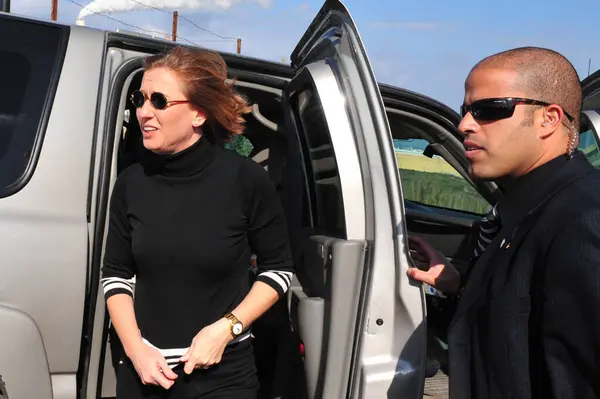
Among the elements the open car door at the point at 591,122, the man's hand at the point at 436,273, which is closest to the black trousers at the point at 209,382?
the man's hand at the point at 436,273

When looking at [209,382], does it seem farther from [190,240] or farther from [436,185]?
[436,185]

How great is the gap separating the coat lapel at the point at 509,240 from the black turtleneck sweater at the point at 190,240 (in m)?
0.61

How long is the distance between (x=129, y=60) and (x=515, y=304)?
163 cm

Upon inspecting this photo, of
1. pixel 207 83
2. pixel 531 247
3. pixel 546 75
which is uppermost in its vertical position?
pixel 207 83

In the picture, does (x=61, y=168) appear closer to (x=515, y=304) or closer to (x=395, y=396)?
(x=395, y=396)

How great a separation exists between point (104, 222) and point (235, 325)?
67cm

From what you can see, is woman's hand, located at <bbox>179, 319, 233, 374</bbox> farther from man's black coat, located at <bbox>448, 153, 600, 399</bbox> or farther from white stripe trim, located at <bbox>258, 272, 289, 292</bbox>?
man's black coat, located at <bbox>448, 153, 600, 399</bbox>

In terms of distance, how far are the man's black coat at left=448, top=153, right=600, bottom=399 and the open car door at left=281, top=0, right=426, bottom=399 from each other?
1.52 ft

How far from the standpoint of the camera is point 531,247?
1.26 m

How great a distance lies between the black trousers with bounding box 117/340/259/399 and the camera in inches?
67.9

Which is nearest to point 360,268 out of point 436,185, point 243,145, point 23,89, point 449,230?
point 23,89

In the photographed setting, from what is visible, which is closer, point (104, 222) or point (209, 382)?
point (209, 382)

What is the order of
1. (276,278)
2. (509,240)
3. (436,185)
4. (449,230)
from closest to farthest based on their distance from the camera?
(509,240)
(276,278)
(449,230)
(436,185)

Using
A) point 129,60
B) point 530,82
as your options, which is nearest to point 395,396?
point 530,82
